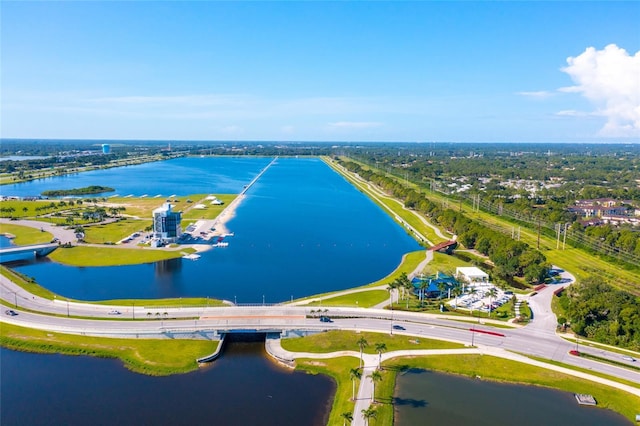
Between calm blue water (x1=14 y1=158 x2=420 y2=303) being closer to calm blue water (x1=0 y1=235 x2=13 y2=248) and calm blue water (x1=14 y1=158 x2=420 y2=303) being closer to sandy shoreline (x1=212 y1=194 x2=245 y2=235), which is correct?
sandy shoreline (x1=212 y1=194 x2=245 y2=235)

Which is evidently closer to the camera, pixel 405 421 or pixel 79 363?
pixel 405 421

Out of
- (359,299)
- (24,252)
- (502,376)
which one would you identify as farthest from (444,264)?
(24,252)

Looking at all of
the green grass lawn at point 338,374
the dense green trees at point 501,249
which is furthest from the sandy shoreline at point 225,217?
the green grass lawn at point 338,374

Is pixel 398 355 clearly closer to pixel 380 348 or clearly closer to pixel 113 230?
pixel 380 348

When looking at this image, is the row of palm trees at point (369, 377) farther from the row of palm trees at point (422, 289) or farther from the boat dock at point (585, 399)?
the boat dock at point (585, 399)

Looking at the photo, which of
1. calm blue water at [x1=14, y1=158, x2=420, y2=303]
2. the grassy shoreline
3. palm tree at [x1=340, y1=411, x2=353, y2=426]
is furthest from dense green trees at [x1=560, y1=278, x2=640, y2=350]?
palm tree at [x1=340, y1=411, x2=353, y2=426]

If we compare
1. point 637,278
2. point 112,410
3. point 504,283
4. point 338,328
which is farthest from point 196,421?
point 637,278

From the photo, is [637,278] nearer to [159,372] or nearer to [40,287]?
[159,372]
